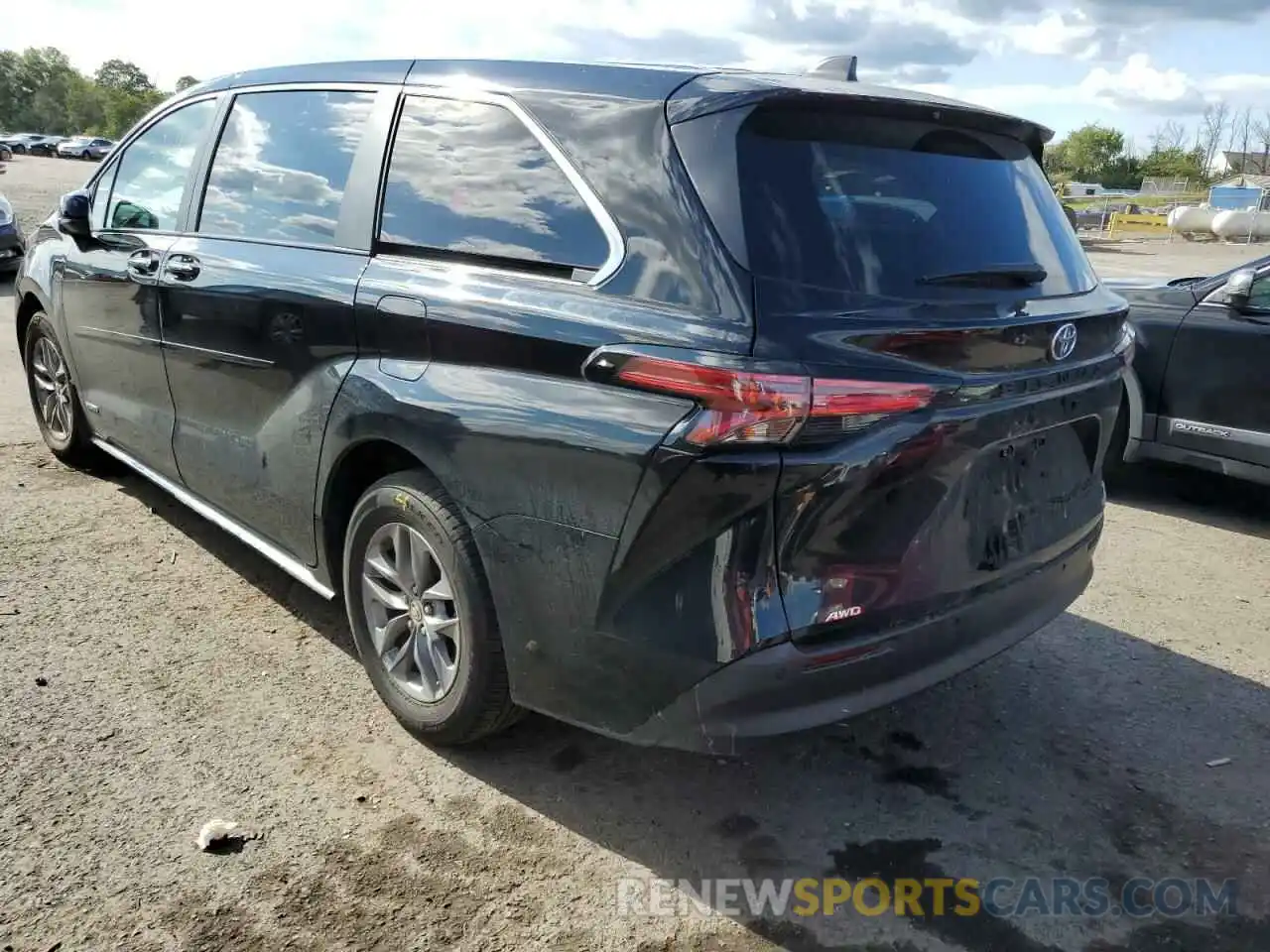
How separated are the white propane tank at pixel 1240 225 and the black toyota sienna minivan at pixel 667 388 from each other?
41.5m

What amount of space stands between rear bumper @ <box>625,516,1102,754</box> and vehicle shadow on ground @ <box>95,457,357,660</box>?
5.57 ft

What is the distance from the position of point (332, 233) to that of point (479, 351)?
91 centimetres

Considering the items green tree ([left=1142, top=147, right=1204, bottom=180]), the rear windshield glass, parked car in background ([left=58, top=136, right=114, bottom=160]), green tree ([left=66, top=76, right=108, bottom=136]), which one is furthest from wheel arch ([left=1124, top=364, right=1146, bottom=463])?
green tree ([left=66, top=76, right=108, bottom=136])

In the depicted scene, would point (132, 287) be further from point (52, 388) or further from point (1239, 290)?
point (1239, 290)

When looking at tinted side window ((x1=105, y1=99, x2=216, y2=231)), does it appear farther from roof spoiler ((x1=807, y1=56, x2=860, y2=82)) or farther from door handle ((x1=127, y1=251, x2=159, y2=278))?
roof spoiler ((x1=807, y1=56, x2=860, y2=82))

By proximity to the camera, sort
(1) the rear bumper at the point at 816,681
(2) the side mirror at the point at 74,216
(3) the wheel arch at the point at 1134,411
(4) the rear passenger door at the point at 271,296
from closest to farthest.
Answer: (1) the rear bumper at the point at 816,681
(4) the rear passenger door at the point at 271,296
(2) the side mirror at the point at 74,216
(3) the wheel arch at the point at 1134,411

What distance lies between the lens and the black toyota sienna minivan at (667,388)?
227 cm

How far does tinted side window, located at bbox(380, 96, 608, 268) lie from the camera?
8.62 ft

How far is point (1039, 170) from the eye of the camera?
10.6 ft

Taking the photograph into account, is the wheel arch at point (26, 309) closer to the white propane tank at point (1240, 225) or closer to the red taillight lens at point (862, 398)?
the red taillight lens at point (862, 398)

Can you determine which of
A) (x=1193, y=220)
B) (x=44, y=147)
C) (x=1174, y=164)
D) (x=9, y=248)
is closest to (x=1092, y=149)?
(x=1174, y=164)

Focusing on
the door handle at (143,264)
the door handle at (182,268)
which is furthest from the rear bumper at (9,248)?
the door handle at (182,268)

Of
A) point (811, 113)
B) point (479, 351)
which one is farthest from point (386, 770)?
point (811, 113)

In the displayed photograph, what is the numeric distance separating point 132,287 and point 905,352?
3229 mm
